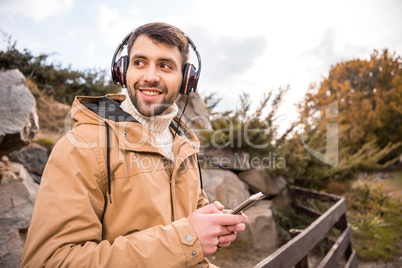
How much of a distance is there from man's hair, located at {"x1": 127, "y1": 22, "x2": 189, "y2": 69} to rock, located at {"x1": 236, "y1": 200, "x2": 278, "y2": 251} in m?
4.10

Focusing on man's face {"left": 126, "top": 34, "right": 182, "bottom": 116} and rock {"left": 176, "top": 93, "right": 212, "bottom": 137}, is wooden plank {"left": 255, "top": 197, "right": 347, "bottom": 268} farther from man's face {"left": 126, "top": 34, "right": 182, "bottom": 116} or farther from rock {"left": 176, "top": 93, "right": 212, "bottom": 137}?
rock {"left": 176, "top": 93, "right": 212, "bottom": 137}

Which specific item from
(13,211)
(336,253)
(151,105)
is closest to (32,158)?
(13,211)

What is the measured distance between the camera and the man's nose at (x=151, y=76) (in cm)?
163

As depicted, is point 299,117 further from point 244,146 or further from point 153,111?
point 153,111

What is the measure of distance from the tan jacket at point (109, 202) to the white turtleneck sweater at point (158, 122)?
Result: 6.4 inches

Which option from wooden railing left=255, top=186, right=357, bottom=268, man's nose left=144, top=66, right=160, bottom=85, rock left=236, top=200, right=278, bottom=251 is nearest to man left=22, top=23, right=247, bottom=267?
man's nose left=144, top=66, right=160, bottom=85

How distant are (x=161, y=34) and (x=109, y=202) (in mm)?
1180

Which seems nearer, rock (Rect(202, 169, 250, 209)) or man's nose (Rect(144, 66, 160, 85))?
man's nose (Rect(144, 66, 160, 85))

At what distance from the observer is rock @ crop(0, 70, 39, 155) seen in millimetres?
3179

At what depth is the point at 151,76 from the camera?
5.34ft

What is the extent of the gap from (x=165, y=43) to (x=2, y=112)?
3.05m

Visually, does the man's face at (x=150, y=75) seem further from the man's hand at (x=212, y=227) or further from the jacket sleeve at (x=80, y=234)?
the man's hand at (x=212, y=227)

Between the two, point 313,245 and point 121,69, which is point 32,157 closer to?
point 121,69

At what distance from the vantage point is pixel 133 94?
170cm
